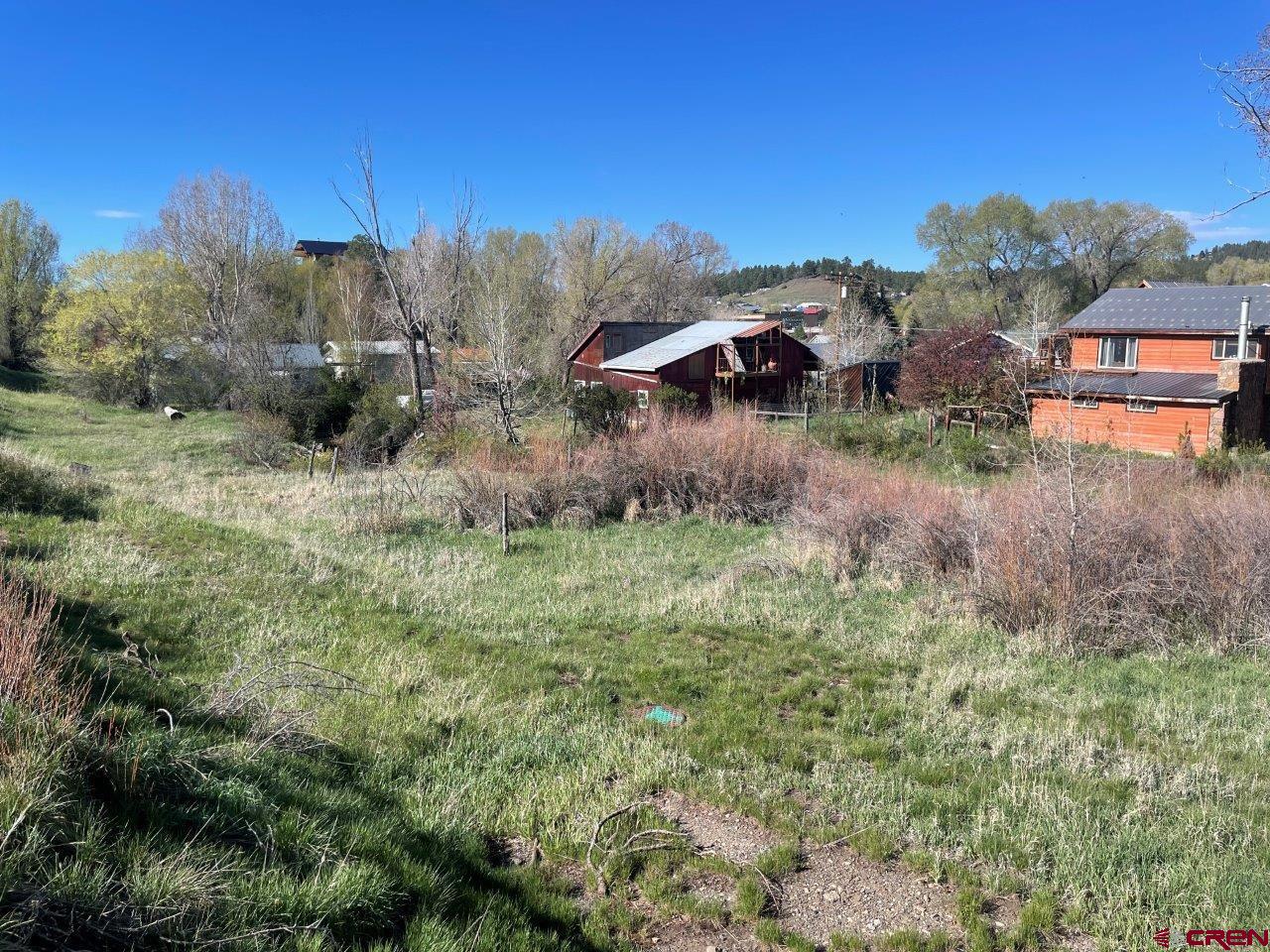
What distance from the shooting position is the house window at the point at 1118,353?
34.4 m

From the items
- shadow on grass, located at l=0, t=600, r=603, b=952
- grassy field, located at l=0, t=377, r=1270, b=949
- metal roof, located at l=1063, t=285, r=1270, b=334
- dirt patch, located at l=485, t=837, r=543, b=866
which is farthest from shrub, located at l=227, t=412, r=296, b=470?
metal roof, located at l=1063, t=285, r=1270, b=334

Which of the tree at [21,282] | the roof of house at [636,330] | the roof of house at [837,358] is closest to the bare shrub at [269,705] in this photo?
the roof of house at [837,358]

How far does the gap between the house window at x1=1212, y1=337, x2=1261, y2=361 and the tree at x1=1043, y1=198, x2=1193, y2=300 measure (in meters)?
34.9

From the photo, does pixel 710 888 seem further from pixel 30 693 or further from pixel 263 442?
pixel 263 442

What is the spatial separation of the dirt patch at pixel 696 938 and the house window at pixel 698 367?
38.9m

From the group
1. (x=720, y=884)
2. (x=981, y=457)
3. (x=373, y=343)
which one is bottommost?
(x=720, y=884)

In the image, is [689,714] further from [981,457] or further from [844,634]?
[981,457]

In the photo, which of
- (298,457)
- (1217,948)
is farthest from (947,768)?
(298,457)

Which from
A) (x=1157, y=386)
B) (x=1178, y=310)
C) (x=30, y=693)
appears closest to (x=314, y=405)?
(x=30, y=693)

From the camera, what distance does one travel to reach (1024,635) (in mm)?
8836

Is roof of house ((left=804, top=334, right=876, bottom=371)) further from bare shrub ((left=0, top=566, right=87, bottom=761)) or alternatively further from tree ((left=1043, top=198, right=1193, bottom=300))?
bare shrub ((left=0, top=566, right=87, bottom=761))

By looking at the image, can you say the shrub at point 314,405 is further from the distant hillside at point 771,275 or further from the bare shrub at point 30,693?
the distant hillside at point 771,275

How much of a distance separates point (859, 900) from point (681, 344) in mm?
41379

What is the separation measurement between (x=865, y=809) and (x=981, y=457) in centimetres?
2128
